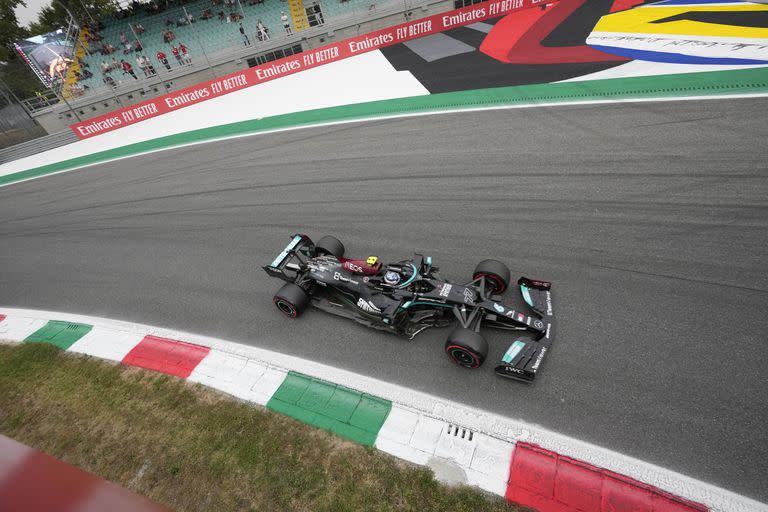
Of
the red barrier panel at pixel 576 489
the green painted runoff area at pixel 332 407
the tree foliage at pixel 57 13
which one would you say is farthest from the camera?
the tree foliage at pixel 57 13

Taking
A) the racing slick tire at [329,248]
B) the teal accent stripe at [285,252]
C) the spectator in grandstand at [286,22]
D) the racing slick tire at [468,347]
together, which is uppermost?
the spectator in grandstand at [286,22]

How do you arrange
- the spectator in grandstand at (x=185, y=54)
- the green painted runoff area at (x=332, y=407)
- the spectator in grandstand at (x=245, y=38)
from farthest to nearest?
1. the spectator in grandstand at (x=245, y=38)
2. the spectator in grandstand at (x=185, y=54)
3. the green painted runoff area at (x=332, y=407)

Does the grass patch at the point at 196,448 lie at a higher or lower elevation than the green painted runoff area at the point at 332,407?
higher

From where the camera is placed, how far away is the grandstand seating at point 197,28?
63.4ft

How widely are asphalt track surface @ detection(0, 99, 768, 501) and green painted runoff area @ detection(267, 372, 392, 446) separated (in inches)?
16.1

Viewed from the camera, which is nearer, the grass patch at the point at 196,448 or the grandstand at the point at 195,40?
the grass patch at the point at 196,448

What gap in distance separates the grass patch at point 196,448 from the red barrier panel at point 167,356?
17cm

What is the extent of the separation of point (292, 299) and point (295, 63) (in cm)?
1591

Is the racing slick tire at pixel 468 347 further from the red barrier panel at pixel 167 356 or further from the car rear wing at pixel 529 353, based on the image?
the red barrier panel at pixel 167 356

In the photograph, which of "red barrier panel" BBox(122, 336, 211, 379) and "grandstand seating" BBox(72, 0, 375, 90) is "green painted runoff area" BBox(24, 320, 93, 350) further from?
"grandstand seating" BBox(72, 0, 375, 90)

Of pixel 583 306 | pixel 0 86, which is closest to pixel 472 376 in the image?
pixel 583 306

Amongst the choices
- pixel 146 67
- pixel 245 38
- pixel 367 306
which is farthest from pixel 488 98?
pixel 146 67

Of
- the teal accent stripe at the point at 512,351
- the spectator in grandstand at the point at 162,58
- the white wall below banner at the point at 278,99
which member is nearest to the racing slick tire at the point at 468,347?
the teal accent stripe at the point at 512,351

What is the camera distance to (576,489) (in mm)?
3418
